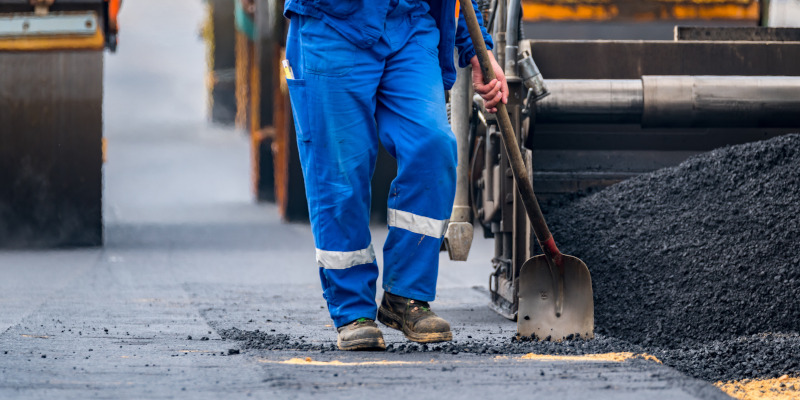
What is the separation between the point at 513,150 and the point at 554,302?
0.50 m

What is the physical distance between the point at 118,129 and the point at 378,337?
23651mm

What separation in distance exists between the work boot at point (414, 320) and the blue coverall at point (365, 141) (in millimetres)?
38

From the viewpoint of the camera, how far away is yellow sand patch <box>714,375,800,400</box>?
103 inches

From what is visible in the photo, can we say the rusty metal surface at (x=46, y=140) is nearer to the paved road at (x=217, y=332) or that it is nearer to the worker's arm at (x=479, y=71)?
the paved road at (x=217, y=332)

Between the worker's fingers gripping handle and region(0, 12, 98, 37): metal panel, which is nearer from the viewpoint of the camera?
the worker's fingers gripping handle

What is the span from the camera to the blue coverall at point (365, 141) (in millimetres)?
3299

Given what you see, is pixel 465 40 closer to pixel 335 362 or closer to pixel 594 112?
pixel 594 112

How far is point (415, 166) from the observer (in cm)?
329

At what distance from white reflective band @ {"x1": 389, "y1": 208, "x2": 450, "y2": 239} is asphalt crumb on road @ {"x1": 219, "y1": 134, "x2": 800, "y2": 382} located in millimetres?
341

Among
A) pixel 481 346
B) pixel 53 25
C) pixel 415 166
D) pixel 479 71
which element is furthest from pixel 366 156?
pixel 53 25

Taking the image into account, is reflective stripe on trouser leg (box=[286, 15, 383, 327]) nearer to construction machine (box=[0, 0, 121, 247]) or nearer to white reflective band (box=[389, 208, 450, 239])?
white reflective band (box=[389, 208, 450, 239])

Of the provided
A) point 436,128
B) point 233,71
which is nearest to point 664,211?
point 436,128

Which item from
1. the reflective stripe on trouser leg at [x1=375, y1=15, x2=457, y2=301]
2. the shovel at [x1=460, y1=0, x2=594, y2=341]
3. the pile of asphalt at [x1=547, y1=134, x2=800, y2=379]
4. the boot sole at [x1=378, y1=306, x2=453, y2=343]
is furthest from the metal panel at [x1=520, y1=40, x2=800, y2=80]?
the boot sole at [x1=378, y1=306, x2=453, y2=343]

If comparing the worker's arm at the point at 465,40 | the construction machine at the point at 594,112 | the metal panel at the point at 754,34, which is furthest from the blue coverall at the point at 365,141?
the metal panel at the point at 754,34
